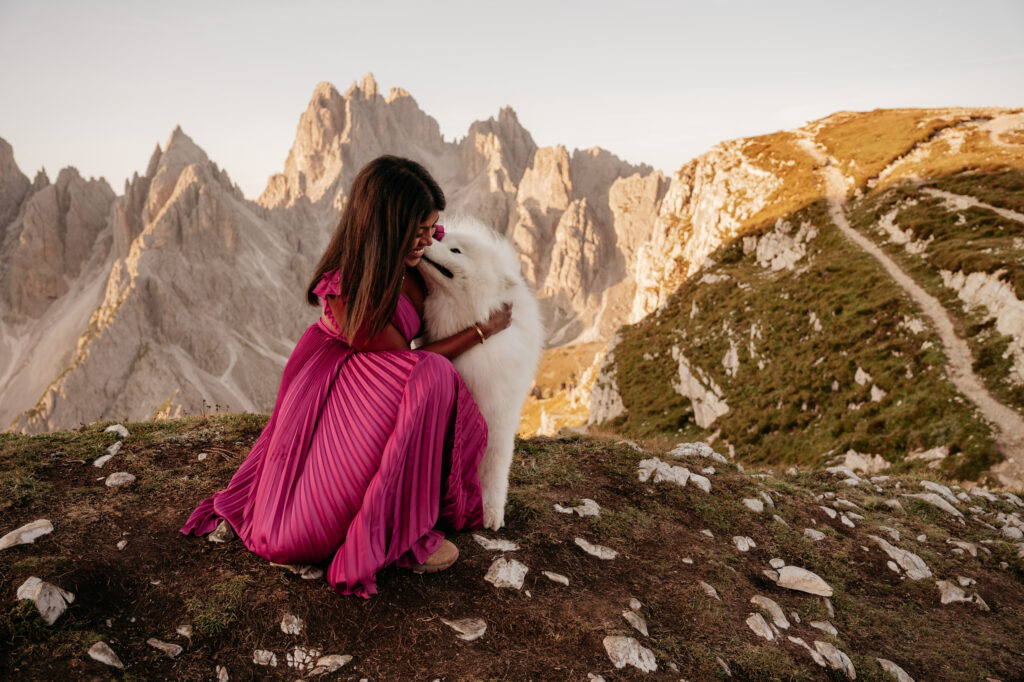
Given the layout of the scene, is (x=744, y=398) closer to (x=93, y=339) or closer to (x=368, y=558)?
(x=368, y=558)

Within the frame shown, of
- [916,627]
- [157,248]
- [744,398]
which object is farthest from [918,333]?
[157,248]

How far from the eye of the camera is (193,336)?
127375 mm

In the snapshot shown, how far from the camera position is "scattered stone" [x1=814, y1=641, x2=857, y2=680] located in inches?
182

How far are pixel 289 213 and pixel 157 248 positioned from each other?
67.3 metres

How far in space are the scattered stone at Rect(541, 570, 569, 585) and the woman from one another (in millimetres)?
956

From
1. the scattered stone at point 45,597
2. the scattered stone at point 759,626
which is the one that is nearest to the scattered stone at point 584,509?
the scattered stone at point 759,626

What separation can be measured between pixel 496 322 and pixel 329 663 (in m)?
3.03

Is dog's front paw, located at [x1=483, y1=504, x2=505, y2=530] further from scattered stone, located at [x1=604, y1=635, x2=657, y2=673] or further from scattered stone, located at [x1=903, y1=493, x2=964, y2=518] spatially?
scattered stone, located at [x1=903, y1=493, x2=964, y2=518]

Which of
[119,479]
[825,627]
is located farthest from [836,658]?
[119,479]

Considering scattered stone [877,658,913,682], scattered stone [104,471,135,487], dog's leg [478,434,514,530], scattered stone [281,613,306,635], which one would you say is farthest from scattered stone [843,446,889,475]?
scattered stone [104,471,135,487]

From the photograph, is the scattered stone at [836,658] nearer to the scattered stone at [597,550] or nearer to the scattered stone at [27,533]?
the scattered stone at [597,550]

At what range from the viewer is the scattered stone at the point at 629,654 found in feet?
13.3

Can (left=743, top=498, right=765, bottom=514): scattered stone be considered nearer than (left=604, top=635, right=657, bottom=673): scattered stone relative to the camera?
No

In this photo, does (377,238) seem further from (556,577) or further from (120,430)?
(120,430)
